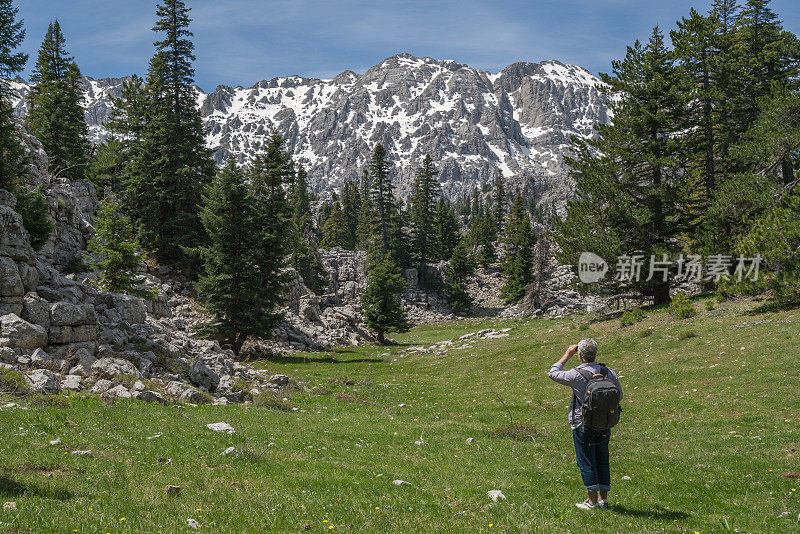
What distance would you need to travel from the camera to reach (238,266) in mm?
36562

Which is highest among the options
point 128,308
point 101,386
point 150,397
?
point 128,308

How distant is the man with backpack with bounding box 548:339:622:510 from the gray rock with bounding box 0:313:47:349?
18.3 m

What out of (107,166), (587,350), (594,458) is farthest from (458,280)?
(594,458)

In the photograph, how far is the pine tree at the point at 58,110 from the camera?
50.7 m

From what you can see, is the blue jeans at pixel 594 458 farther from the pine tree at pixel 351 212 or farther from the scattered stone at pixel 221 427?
the pine tree at pixel 351 212

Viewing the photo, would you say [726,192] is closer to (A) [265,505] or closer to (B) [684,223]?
(B) [684,223]

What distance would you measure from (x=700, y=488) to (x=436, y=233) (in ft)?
315

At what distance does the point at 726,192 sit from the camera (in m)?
31.3

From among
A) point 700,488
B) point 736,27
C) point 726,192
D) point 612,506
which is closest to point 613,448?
point 700,488

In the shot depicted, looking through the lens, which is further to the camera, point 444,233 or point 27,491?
point 444,233

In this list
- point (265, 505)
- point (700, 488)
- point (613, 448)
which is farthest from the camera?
point (613, 448)

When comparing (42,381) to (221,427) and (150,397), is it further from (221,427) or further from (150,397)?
(221,427)

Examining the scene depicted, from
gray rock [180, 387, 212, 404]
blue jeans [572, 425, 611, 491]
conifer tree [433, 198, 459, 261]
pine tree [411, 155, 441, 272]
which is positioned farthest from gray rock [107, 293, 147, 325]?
conifer tree [433, 198, 459, 261]

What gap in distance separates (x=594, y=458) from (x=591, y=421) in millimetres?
815
